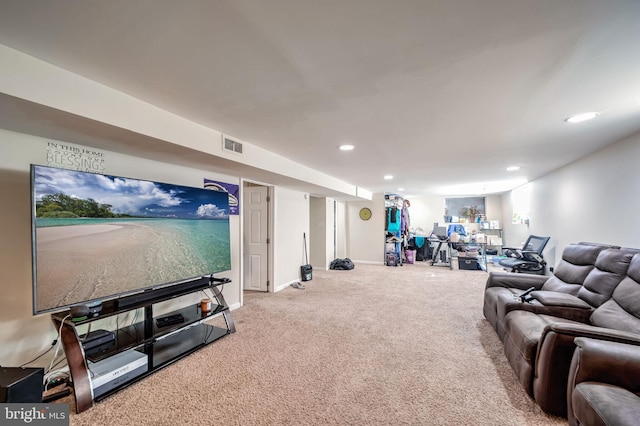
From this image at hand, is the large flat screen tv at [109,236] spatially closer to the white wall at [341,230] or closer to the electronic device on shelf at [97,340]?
the electronic device on shelf at [97,340]

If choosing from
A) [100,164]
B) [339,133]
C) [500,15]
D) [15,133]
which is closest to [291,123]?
[339,133]

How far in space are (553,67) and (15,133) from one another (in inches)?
145

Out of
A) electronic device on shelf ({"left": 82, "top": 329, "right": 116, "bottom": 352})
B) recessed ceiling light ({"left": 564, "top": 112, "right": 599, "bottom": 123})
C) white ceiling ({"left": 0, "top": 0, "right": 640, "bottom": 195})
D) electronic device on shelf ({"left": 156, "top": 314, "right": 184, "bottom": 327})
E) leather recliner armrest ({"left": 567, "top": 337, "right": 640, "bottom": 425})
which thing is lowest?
electronic device on shelf ({"left": 156, "top": 314, "right": 184, "bottom": 327})

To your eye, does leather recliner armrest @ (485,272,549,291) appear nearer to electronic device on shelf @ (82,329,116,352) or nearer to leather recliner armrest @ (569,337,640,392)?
leather recliner armrest @ (569,337,640,392)

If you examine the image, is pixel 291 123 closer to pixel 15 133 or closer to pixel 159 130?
pixel 159 130

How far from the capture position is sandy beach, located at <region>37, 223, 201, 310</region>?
182 centimetres

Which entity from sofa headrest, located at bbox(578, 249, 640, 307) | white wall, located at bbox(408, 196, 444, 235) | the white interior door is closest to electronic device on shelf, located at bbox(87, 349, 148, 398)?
the white interior door

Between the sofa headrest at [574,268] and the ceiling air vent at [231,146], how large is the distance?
3697 mm

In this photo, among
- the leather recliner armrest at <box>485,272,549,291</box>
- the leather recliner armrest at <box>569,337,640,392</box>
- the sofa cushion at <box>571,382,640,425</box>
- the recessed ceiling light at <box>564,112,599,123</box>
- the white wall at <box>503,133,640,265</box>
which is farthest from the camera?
the leather recliner armrest at <box>485,272,549,291</box>

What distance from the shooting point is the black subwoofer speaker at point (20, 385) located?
4.75 ft

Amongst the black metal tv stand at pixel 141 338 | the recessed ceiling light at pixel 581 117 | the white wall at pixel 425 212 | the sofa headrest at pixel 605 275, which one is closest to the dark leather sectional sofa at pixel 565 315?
the sofa headrest at pixel 605 275

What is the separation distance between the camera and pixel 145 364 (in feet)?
7.55

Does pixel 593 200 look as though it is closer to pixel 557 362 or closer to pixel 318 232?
pixel 557 362

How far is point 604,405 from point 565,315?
1315 millimetres
